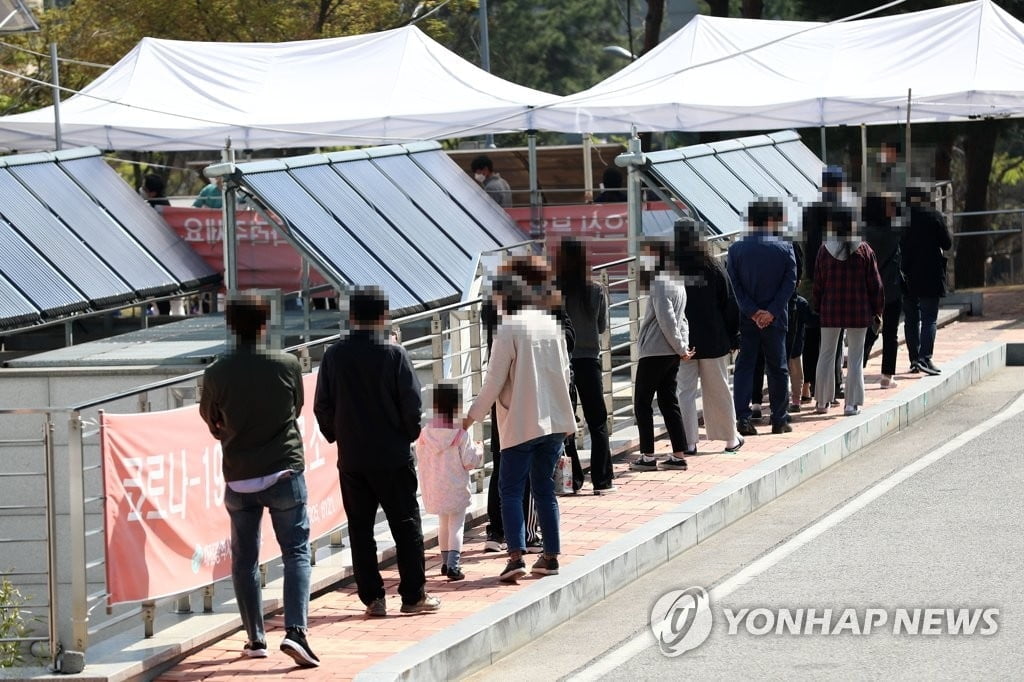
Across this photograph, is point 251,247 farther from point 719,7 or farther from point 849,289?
point 719,7

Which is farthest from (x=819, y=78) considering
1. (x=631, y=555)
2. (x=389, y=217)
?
(x=631, y=555)

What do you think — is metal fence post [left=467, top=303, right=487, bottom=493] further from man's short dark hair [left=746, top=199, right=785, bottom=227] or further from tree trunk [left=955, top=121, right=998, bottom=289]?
tree trunk [left=955, top=121, right=998, bottom=289]

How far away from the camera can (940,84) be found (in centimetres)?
2208

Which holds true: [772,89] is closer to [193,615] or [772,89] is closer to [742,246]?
[742,246]

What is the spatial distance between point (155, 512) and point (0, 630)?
0.96 metres

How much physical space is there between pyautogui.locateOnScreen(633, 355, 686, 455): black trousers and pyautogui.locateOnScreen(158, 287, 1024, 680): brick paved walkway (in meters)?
0.25

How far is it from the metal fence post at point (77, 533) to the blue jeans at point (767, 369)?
7062 mm

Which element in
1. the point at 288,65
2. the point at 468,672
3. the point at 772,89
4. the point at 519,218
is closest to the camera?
the point at 468,672

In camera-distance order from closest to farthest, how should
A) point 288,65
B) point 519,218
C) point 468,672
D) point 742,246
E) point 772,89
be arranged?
point 468,672 → point 742,246 → point 519,218 → point 772,89 → point 288,65

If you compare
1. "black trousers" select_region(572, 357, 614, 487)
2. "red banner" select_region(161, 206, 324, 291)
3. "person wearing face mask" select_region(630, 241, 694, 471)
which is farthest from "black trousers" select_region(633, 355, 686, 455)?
"red banner" select_region(161, 206, 324, 291)

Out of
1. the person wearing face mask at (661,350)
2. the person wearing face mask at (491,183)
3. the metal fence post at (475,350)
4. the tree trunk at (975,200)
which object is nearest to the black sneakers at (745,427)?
the person wearing face mask at (661,350)

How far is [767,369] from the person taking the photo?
1336 centimetres

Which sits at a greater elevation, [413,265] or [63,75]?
[63,75]

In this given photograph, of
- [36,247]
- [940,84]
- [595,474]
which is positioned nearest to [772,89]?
[940,84]
